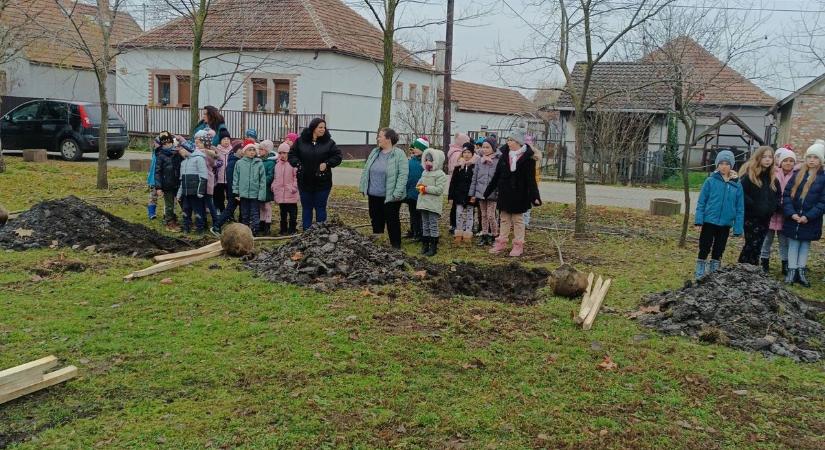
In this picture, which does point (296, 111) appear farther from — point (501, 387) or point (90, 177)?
point (501, 387)

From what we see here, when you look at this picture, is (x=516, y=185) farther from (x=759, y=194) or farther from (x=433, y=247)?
(x=759, y=194)

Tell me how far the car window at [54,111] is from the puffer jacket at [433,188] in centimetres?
1700

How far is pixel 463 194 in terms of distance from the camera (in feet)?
38.5

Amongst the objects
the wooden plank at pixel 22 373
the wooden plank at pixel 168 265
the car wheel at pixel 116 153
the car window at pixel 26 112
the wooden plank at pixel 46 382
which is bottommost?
the wooden plank at pixel 46 382

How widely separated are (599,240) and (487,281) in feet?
14.8

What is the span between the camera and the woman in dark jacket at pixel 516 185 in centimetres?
1048

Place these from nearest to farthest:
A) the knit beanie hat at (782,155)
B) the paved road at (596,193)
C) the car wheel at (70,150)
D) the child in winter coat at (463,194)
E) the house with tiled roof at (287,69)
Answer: the knit beanie hat at (782,155) < the child in winter coat at (463,194) < the paved road at (596,193) < the car wheel at (70,150) < the house with tiled roof at (287,69)

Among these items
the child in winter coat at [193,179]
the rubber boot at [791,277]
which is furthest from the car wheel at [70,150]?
the rubber boot at [791,277]

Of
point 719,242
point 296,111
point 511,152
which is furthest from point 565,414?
point 296,111

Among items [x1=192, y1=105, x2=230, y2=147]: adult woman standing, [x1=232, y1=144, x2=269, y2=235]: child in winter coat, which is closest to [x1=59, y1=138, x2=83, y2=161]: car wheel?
[x1=192, y1=105, x2=230, y2=147]: adult woman standing

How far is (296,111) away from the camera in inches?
1175

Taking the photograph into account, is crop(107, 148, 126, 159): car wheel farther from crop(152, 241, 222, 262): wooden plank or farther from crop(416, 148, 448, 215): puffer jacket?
crop(416, 148, 448, 215): puffer jacket

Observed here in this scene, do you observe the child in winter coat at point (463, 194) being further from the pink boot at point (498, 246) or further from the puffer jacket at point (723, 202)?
the puffer jacket at point (723, 202)

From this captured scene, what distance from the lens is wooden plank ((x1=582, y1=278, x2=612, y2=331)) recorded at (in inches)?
276
